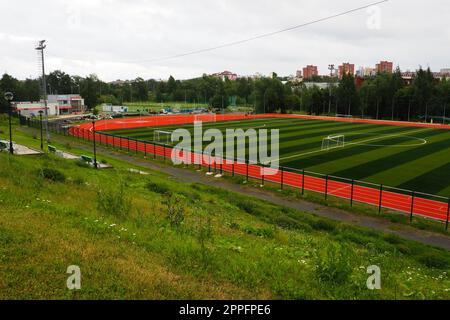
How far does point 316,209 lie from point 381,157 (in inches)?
739

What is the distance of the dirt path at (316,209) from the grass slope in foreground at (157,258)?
3.79 m

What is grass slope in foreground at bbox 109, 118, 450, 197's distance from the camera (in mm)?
29422

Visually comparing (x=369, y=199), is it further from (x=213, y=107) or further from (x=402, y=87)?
(x=213, y=107)

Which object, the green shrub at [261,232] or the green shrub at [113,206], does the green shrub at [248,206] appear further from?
the green shrub at [113,206]

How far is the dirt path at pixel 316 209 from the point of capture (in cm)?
1888

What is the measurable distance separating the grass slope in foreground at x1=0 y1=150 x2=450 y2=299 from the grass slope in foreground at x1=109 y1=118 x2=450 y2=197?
1513cm

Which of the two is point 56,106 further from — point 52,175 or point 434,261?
point 434,261

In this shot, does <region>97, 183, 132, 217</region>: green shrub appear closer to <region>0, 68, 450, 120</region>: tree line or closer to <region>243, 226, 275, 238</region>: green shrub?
<region>243, 226, 275, 238</region>: green shrub

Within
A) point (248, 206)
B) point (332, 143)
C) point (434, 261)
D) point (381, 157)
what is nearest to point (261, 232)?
point (434, 261)

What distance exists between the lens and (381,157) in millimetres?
38406

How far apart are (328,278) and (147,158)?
31.8 metres

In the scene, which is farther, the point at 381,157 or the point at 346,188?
the point at 381,157

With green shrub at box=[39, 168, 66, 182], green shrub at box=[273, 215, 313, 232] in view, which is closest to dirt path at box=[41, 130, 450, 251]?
green shrub at box=[273, 215, 313, 232]
